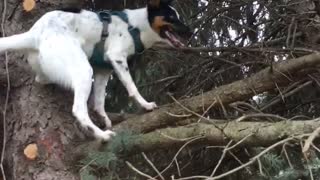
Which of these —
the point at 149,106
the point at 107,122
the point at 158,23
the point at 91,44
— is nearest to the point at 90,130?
the point at 107,122

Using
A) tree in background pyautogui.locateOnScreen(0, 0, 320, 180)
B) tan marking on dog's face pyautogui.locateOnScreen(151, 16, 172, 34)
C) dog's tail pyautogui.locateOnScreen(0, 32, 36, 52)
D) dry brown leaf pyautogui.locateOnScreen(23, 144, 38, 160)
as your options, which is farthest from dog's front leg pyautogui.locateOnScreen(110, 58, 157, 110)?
dry brown leaf pyautogui.locateOnScreen(23, 144, 38, 160)

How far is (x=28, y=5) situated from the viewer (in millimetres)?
3750

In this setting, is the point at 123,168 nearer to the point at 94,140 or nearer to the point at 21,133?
the point at 94,140

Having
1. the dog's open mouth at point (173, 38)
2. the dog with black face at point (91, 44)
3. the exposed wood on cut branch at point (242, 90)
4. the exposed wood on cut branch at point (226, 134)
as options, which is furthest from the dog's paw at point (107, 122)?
the dog's open mouth at point (173, 38)

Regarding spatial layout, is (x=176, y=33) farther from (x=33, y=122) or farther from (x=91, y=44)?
(x=33, y=122)

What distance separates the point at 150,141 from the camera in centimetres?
311

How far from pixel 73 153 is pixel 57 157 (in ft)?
0.29

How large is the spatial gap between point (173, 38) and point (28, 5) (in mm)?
915

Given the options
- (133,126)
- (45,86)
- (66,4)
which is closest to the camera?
(133,126)

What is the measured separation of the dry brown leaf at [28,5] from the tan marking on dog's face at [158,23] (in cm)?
75

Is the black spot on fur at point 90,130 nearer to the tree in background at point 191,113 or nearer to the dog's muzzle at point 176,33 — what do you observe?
the tree in background at point 191,113

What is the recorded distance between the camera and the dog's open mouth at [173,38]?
3.75m

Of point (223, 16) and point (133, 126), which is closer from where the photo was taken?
point (133, 126)

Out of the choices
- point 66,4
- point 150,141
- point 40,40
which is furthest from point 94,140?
point 66,4
